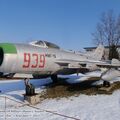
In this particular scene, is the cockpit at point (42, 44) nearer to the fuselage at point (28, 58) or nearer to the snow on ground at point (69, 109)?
the fuselage at point (28, 58)

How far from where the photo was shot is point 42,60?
1215 cm

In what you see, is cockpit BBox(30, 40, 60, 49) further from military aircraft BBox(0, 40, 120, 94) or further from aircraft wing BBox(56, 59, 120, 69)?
aircraft wing BBox(56, 59, 120, 69)

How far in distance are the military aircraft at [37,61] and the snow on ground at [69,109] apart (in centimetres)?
145

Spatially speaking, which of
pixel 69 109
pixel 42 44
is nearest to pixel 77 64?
pixel 42 44

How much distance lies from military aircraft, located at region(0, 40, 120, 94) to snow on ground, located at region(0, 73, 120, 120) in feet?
4.76

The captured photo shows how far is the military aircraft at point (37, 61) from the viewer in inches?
421

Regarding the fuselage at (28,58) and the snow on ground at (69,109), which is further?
the fuselage at (28,58)

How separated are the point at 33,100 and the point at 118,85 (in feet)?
16.3

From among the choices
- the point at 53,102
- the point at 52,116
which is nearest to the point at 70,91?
the point at 53,102

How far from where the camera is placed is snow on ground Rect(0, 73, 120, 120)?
8898 mm

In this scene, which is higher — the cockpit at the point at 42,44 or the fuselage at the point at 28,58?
the cockpit at the point at 42,44

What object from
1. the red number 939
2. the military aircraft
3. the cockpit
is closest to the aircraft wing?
the military aircraft

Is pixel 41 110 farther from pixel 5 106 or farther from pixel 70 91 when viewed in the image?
pixel 70 91

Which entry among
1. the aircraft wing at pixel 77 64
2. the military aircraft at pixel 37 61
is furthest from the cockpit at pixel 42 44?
the aircraft wing at pixel 77 64
